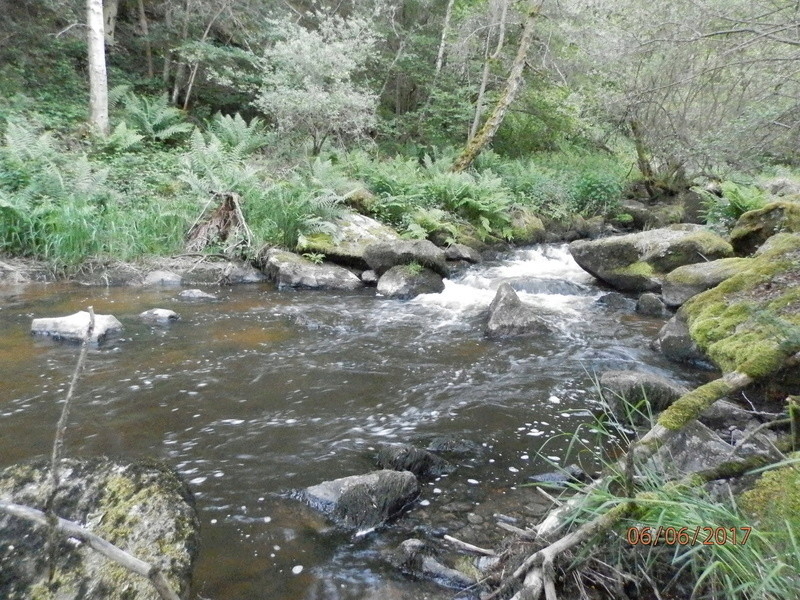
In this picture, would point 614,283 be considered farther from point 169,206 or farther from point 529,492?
point 169,206

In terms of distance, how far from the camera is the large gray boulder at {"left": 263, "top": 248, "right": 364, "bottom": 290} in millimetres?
9117

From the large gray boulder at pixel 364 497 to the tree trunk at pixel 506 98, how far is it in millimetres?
12650

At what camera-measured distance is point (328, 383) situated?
5.09 metres

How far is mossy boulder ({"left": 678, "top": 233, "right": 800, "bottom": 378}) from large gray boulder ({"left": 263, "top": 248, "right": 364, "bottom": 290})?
5.37 m

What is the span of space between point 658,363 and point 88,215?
8.73 metres

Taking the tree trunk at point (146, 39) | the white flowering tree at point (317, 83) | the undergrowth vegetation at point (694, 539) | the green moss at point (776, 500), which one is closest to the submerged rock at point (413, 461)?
the undergrowth vegetation at point (694, 539)

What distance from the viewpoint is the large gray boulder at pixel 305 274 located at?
29.9 feet

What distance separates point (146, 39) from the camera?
15.8 meters

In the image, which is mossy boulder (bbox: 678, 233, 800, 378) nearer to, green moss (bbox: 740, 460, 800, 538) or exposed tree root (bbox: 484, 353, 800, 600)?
exposed tree root (bbox: 484, 353, 800, 600)

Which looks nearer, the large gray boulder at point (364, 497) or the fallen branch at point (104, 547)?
the fallen branch at point (104, 547)

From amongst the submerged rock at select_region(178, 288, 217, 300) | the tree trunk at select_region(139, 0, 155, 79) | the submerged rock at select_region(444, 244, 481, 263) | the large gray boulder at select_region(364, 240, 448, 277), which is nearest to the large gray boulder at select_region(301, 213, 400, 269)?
the large gray boulder at select_region(364, 240, 448, 277)

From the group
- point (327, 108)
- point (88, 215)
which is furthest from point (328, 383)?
point (327, 108)

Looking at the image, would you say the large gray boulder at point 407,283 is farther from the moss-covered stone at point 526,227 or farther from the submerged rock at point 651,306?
the moss-covered stone at point 526,227

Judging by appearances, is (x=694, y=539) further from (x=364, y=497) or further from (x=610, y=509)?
(x=364, y=497)
